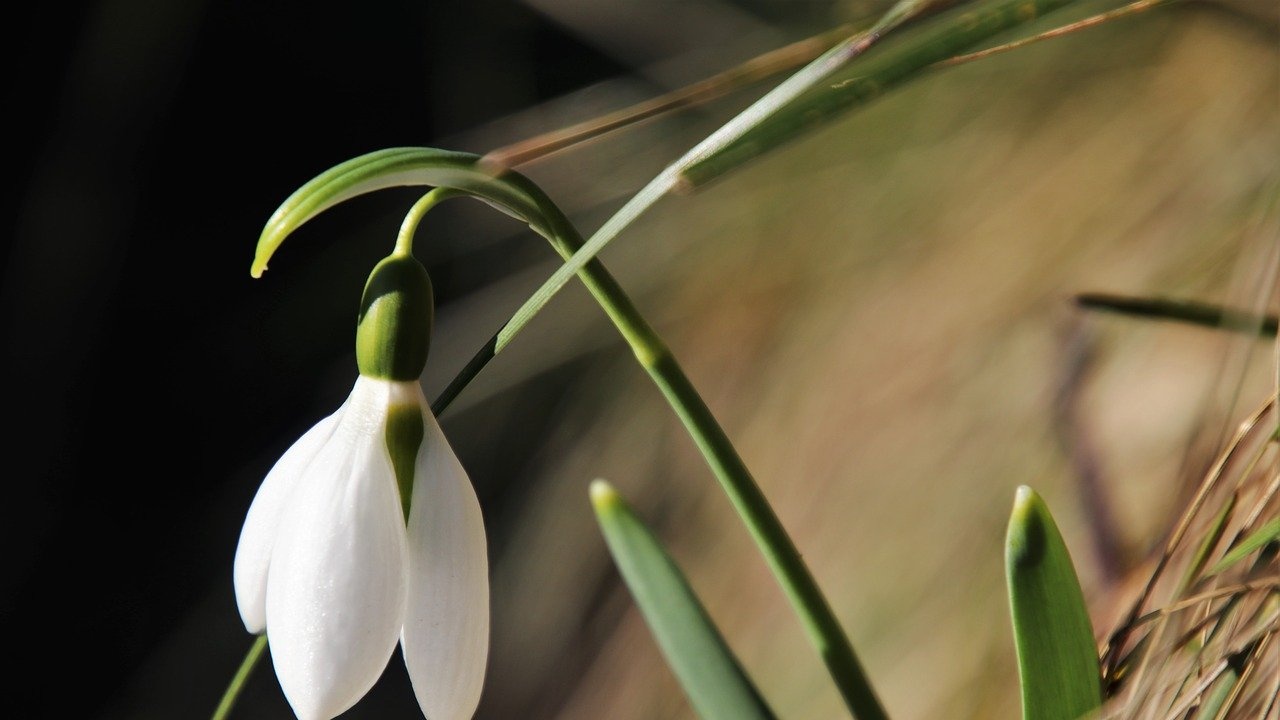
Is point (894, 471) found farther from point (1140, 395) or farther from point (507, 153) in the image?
point (507, 153)

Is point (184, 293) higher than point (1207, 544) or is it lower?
higher

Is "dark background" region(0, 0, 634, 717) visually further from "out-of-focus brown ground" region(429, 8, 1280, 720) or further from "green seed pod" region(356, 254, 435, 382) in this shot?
"green seed pod" region(356, 254, 435, 382)

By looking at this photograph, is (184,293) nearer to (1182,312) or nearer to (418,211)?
(418,211)

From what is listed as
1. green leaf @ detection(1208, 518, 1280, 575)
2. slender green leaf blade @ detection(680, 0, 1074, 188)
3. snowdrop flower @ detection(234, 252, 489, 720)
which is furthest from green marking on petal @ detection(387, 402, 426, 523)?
green leaf @ detection(1208, 518, 1280, 575)

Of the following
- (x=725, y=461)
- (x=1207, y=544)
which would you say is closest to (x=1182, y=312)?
(x=1207, y=544)

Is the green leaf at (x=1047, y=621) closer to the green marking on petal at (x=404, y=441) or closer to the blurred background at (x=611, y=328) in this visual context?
the green marking on petal at (x=404, y=441)

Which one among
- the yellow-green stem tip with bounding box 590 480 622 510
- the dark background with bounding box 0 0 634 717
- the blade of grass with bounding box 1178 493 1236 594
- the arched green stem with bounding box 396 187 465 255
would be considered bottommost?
the blade of grass with bounding box 1178 493 1236 594
